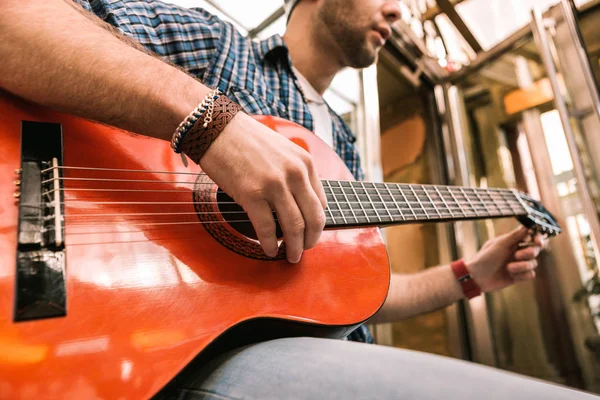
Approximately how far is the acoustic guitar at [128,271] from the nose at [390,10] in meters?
1.05

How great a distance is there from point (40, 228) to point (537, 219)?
1492 mm

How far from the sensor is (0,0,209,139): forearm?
573mm

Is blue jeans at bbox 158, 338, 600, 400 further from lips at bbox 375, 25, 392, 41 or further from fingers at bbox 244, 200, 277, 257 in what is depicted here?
lips at bbox 375, 25, 392, 41

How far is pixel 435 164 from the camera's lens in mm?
2873

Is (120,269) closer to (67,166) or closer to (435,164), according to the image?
(67,166)

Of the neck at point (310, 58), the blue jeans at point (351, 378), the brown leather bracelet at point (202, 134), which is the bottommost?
the blue jeans at point (351, 378)

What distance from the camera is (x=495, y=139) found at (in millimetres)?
2770

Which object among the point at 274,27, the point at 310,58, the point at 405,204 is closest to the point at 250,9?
the point at 274,27

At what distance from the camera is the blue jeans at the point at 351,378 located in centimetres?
41

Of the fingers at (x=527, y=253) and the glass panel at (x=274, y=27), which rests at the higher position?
the glass panel at (x=274, y=27)

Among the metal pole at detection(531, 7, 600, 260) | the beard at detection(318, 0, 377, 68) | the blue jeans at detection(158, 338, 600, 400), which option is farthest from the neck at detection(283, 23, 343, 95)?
the metal pole at detection(531, 7, 600, 260)

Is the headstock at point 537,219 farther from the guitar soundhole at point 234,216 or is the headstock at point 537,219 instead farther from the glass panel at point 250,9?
the glass panel at point 250,9

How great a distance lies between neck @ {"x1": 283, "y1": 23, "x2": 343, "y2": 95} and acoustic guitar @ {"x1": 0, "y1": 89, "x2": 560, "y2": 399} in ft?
2.83

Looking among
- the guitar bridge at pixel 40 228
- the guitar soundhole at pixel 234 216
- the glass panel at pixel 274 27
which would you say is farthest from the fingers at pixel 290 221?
the glass panel at pixel 274 27
